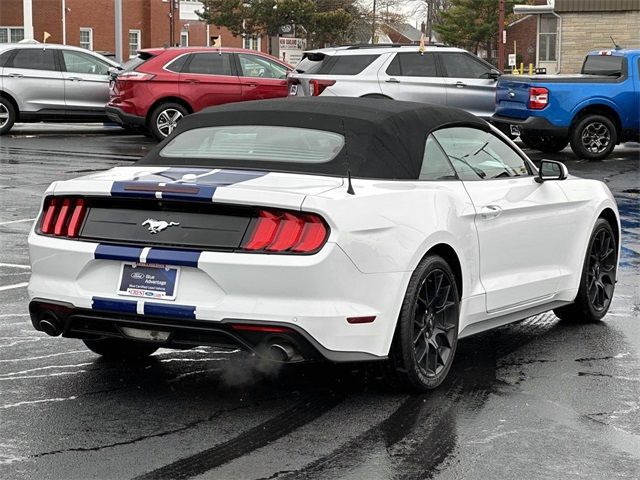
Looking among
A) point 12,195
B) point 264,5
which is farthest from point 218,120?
point 264,5

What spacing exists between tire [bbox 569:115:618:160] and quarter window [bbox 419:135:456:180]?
1375 centimetres

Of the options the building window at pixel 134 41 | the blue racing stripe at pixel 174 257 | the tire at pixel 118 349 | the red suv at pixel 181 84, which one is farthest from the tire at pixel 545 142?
the building window at pixel 134 41

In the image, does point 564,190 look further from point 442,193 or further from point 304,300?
point 304,300

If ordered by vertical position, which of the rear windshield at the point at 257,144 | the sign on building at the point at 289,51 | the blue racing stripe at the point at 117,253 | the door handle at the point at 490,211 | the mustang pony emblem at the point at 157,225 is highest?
the sign on building at the point at 289,51

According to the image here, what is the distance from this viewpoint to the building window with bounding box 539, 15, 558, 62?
5731 centimetres

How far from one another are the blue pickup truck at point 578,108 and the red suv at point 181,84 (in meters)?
4.49

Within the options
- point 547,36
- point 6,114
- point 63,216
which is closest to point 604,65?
point 6,114

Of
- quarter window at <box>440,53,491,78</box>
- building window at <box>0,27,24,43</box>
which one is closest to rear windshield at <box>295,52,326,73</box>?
quarter window at <box>440,53,491,78</box>

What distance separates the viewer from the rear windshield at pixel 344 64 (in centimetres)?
2142

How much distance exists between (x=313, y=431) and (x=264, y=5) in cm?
6457

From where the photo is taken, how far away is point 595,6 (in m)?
44.2

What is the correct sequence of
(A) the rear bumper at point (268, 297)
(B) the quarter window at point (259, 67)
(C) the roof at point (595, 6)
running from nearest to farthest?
1. (A) the rear bumper at point (268, 297)
2. (B) the quarter window at point (259, 67)
3. (C) the roof at point (595, 6)

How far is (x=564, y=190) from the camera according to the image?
7715 millimetres

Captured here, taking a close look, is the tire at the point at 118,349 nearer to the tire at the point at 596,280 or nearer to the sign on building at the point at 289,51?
the tire at the point at 596,280
